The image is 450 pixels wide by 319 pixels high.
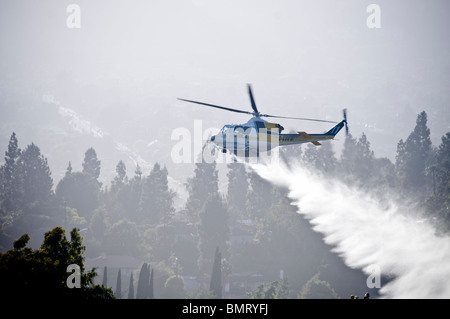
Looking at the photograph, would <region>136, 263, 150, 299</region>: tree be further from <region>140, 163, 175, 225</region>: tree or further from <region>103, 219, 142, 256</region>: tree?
<region>140, 163, 175, 225</region>: tree

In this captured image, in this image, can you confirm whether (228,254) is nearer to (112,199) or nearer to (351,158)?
(112,199)

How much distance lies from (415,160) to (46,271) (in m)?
145

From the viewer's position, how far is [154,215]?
524 feet

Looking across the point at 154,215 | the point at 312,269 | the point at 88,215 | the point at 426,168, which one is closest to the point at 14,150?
the point at 88,215

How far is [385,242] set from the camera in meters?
83.8

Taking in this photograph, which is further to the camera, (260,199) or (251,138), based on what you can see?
(260,199)

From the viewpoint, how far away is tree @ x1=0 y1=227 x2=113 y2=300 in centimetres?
3519

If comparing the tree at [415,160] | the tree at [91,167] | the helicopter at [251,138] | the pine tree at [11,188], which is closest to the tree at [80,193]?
the tree at [91,167]

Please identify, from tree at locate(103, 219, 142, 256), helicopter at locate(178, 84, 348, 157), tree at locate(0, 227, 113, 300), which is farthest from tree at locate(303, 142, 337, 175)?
tree at locate(0, 227, 113, 300)

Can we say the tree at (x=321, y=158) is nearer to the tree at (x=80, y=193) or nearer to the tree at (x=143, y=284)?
the tree at (x=80, y=193)

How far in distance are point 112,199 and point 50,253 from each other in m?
127

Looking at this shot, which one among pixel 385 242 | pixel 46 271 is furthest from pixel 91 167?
pixel 46 271

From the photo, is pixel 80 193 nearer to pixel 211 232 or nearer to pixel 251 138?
pixel 211 232
